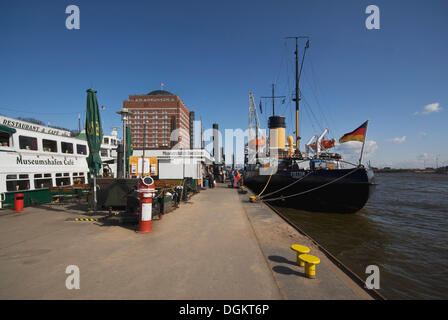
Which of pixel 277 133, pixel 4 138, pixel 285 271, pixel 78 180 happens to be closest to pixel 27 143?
pixel 4 138

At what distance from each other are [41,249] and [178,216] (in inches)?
175

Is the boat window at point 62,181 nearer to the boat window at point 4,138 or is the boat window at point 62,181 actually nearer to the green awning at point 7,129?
the boat window at point 4,138

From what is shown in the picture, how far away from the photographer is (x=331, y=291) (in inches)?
126

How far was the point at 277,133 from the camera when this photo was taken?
2492 centimetres

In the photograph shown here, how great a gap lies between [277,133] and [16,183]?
78.1 feet

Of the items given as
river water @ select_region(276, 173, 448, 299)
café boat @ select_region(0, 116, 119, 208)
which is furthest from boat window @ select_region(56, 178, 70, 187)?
river water @ select_region(276, 173, 448, 299)

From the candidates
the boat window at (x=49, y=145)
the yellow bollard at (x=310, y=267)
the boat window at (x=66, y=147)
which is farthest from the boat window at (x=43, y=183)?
the yellow bollard at (x=310, y=267)

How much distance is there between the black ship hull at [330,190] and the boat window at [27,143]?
14456 mm

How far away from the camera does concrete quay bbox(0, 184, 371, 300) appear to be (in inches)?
123

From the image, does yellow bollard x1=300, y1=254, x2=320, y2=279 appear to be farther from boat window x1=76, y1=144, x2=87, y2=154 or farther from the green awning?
boat window x1=76, y1=144, x2=87, y2=154

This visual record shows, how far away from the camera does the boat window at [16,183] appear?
10.0 m

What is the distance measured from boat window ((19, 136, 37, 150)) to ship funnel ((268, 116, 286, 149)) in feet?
71.8
